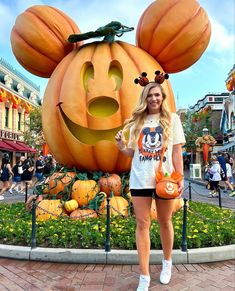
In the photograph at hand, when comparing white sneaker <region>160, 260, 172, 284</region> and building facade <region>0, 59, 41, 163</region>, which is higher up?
building facade <region>0, 59, 41, 163</region>

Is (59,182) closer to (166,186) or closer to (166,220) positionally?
(166,220)

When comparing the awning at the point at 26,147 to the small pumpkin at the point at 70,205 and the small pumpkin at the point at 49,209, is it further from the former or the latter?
the small pumpkin at the point at 70,205

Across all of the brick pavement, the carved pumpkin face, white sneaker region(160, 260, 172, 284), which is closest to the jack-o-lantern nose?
the carved pumpkin face

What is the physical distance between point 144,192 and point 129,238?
4.86 feet

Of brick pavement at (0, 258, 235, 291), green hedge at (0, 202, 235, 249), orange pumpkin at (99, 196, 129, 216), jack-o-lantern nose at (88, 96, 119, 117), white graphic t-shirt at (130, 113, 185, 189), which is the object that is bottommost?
brick pavement at (0, 258, 235, 291)

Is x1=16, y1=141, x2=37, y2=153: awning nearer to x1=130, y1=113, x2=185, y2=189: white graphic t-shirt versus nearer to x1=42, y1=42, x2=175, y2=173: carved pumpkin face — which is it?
x1=42, y1=42, x2=175, y2=173: carved pumpkin face

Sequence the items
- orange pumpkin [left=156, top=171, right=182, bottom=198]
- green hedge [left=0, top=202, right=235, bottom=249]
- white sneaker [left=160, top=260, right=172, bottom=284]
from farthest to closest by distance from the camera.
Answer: green hedge [left=0, top=202, right=235, bottom=249], white sneaker [left=160, top=260, right=172, bottom=284], orange pumpkin [left=156, top=171, right=182, bottom=198]

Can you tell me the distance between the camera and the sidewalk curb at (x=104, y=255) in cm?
388

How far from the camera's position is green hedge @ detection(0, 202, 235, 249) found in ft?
13.8

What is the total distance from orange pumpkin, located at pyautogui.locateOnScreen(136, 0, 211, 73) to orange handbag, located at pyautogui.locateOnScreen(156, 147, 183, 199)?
3332 mm

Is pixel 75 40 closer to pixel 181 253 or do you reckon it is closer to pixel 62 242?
pixel 62 242

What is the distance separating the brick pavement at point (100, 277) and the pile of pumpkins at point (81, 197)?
54.8 inches

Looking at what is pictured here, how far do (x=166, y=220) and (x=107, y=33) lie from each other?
3778mm

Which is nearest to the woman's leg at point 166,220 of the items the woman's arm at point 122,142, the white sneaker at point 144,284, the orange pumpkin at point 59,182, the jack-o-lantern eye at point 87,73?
the white sneaker at point 144,284
